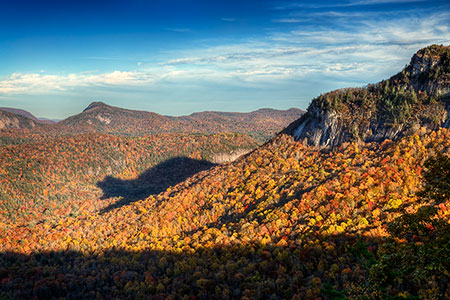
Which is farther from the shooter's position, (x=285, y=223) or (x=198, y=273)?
(x=285, y=223)

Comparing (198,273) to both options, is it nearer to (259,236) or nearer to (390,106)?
(259,236)

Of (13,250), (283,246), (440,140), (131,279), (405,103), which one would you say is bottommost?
(13,250)

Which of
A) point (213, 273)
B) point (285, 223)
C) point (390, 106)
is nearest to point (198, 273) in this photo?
point (213, 273)

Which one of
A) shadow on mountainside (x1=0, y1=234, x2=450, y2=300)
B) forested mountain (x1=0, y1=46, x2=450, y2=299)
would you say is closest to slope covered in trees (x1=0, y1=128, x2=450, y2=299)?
shadow on mountainside (x1=0, y1=234, x2=450, y2=300)

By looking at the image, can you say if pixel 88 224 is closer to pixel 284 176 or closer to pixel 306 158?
pixel 284 176

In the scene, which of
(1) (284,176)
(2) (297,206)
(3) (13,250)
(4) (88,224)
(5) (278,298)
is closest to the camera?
(5) (278,298)

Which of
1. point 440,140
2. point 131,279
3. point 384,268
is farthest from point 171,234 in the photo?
point 384,268

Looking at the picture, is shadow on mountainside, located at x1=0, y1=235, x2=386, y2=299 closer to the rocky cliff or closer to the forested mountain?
the forested mountain

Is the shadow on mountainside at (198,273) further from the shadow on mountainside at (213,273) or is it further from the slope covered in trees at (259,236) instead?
the slope covered in trees at (259,236)
